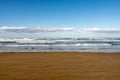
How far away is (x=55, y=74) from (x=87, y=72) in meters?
1.28

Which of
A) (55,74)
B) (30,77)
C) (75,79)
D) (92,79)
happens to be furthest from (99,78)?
(30,77)

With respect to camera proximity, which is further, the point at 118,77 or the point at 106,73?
the point at 106,73

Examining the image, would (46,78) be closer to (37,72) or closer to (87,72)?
(37,72)

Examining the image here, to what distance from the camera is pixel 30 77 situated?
8.07 meters

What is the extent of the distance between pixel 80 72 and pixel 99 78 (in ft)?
3.92

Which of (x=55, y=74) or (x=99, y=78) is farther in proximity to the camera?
(x=55, y=74)

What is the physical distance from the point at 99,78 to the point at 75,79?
2.69 ft

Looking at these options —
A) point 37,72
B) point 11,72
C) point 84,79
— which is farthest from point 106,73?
point 11,72

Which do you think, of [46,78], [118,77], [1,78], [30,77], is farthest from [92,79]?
[1,78]

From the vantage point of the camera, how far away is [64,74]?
866 cm

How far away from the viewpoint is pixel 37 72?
29.5ft

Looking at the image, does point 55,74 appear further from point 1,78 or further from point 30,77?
point 1,78

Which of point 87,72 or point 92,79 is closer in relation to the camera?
point 92,79

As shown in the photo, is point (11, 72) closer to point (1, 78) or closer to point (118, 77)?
point (1, 78)
